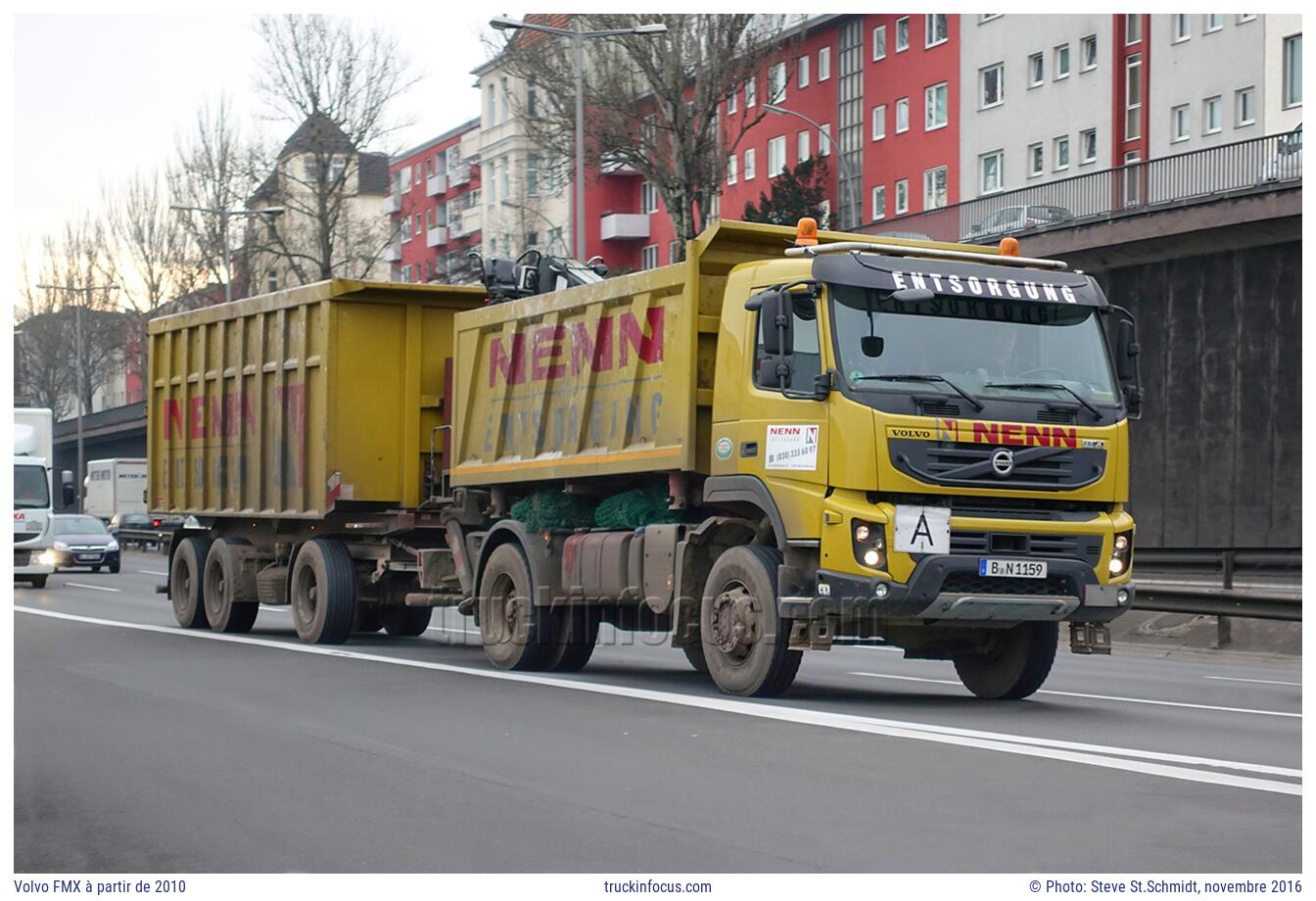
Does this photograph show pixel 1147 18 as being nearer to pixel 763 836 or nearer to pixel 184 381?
pixel 184 381

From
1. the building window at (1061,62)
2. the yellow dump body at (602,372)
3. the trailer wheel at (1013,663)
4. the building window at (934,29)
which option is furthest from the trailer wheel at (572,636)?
the building window at (934,29)

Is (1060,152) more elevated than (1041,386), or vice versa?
(1060,152)

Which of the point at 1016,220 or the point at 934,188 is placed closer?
the point at 1016,220

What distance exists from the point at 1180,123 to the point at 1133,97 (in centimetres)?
285

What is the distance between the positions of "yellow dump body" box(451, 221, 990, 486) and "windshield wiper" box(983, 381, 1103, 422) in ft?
4.13

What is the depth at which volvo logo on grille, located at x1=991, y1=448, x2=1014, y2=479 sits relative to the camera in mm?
12562

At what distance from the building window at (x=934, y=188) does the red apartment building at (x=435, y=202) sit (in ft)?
129

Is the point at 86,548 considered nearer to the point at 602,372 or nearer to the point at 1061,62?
the point at 1061,62

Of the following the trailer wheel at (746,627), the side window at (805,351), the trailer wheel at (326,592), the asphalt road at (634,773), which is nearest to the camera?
the asphalt road at (634,773)

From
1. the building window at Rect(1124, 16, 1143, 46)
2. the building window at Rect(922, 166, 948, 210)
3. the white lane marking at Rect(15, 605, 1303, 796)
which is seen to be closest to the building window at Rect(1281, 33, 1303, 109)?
the building window at Rect(1124, 16, 1143, 46)

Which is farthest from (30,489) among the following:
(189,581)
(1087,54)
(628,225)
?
(628,225)

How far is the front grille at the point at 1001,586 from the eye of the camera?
496 inches

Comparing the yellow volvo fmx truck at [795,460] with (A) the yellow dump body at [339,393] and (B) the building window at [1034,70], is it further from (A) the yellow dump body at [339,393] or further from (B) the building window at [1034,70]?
(B) the building window at [1034,70]

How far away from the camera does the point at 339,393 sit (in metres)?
19.4
